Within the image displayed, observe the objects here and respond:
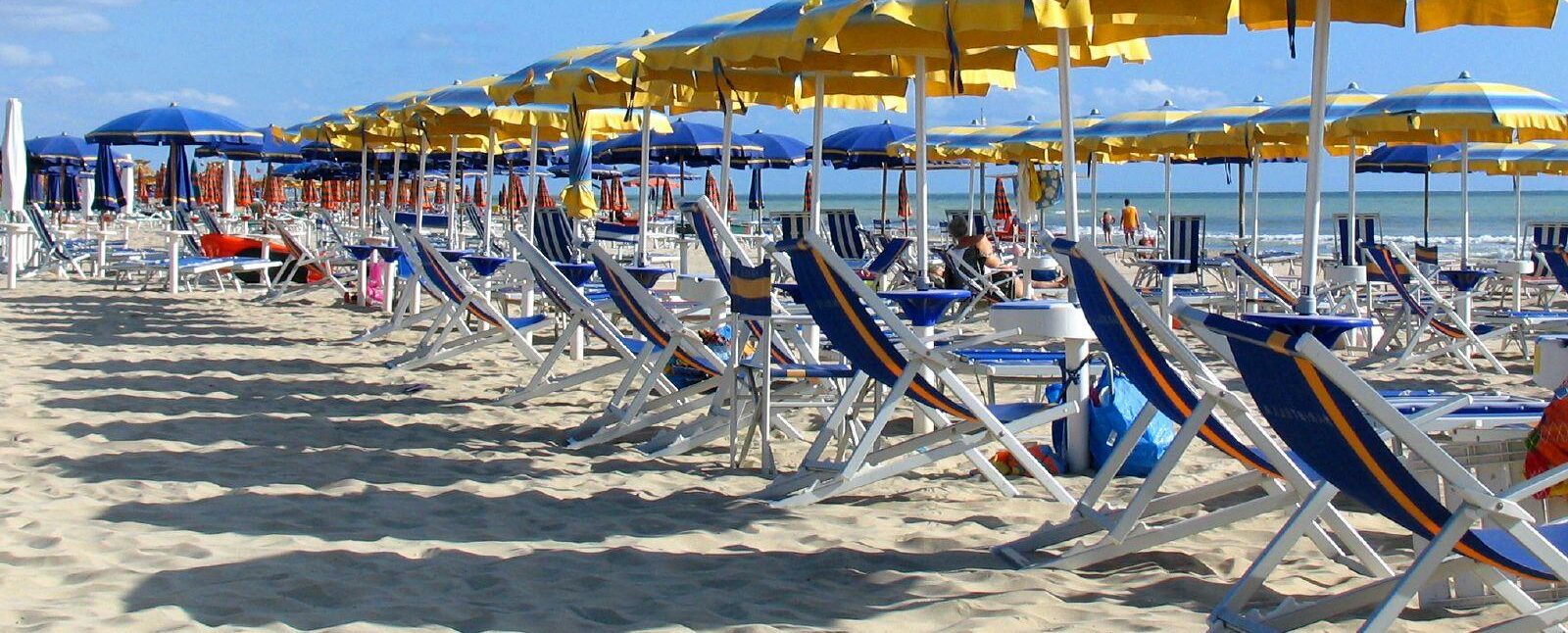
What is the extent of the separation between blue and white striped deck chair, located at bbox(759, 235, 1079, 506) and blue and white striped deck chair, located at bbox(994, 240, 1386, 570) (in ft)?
1.51

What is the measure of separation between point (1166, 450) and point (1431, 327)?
238 inches

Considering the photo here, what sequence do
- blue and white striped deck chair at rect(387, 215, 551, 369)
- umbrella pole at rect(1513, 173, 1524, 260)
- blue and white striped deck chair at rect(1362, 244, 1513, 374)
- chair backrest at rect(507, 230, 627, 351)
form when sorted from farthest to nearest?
1. umbrella pole at rect(1513, 173, 1524, 260)
2. blue and white striped deck chair at rect(1362, 244, 1513, 374)
3. blue and white striped deck chair at rect(387, 215, 551, 369)
4. chair backrest at rect(507, 230, 627, 351)

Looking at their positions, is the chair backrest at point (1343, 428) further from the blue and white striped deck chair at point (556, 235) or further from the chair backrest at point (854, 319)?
the blue and white striped deck chair at point (556, 235)

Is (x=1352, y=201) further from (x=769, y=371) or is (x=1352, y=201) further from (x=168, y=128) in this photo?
(x=168, y=128)

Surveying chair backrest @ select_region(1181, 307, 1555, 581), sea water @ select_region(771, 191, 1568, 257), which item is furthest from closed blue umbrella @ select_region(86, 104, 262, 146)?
sea water @ select_region(771, 191, 1568, 257)

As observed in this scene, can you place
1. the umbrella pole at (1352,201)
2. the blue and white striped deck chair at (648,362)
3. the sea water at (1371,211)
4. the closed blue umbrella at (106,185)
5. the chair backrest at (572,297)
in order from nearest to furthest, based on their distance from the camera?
the blue and white striped deck chair at (648,362) → the chair backrest at (572,297) → the umbrella pole at (1352,201) → the closed blue umbrella at (106,185) → the sea water at (1371,211)

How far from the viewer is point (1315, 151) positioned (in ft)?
13.4

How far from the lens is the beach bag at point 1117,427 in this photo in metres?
4.62

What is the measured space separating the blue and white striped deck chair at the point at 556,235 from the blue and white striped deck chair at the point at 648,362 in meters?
4.47

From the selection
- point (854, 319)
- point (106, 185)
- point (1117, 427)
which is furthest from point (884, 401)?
point (106, 185)

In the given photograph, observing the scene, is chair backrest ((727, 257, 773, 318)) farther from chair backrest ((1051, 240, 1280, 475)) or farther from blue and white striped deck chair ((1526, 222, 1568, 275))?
blue and white striped deck chair ((1526, 222, 1568, 275))

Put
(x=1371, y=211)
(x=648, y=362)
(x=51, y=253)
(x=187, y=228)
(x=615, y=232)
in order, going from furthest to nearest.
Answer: (x=1371, y=211), (x=187, y=228), (x=615, y=232), (x=51, y=253), (x=648, y=362)

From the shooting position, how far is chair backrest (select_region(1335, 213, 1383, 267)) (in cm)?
1055

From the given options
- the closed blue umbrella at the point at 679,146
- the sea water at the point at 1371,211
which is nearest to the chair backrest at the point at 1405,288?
the closed blue umbrella at the point at 679,146
